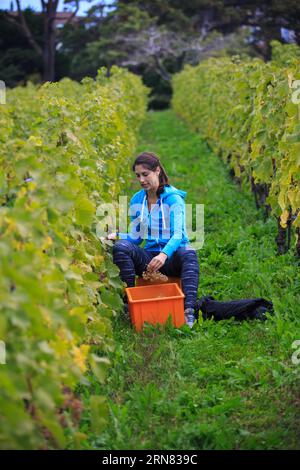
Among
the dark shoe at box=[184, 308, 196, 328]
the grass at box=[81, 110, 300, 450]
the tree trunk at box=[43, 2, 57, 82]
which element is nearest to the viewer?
the grass at box=[81, 110, 300, 450]

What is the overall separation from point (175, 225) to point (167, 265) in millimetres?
283

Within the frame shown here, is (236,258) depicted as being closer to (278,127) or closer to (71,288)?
(278,127)

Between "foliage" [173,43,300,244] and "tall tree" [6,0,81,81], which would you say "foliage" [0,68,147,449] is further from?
"tall tree" [6,0,81,81]

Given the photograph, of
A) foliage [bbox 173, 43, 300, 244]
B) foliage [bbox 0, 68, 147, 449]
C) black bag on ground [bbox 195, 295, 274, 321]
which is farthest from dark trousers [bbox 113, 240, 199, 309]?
foliage [bbox 173, 43, 300, 244]

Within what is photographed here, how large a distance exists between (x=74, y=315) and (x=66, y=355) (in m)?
0.15

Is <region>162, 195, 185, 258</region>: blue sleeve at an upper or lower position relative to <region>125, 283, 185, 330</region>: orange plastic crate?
upper

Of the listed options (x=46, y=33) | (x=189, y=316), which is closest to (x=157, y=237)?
(x=189, y=316)

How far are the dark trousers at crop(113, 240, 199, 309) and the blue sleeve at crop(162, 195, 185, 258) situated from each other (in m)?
0.10

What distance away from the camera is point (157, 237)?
4492 millimetres

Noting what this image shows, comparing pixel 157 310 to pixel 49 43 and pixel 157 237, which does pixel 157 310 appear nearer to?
pixel 157 237

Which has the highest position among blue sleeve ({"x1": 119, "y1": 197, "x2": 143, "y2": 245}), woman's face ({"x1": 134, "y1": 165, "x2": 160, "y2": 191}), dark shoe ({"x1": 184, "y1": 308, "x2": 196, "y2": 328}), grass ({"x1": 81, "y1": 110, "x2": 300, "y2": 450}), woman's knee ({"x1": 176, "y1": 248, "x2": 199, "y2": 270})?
woman's face ({"x1": 134, "y1": 165, "x2": 160, "y2": 191})

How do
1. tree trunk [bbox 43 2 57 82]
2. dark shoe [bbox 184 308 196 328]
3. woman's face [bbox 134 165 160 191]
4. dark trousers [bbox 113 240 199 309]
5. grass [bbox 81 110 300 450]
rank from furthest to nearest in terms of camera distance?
tree trunk [bbox 43 2 57 82]
woman's face [bbox 134 165 160 191]
dark trousers [bbox 113 240 199 309]
dark shoe [bbox 184 308 196 328]
grass [bbox 81 110 300 450]

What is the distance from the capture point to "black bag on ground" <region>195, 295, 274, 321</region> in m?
4.15

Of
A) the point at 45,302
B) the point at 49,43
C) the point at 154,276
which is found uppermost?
the point at 49,43
